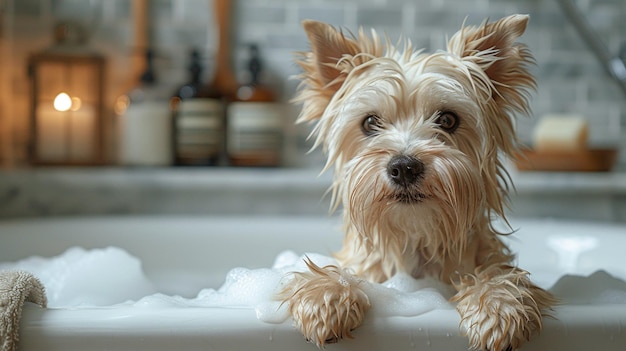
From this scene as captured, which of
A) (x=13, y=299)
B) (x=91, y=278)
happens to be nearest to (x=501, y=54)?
(x=13, y=299)

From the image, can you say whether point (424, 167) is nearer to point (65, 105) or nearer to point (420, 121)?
point (420, 121)

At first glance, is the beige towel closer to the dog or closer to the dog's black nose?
the dog

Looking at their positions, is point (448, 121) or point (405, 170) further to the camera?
point (448, 121)

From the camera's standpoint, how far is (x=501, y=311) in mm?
760

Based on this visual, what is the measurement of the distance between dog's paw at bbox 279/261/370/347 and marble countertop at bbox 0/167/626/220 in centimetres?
107

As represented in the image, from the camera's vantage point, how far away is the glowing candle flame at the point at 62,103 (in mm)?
1936

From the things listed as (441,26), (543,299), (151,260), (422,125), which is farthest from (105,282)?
(441,26)

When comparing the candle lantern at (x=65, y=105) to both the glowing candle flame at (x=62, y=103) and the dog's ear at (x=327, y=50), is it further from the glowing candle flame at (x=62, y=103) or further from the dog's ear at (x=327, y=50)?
the dog's ear at (x=327, y=50)

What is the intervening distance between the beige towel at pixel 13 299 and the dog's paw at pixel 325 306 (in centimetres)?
27

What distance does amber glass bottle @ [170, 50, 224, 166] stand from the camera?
6.27ft

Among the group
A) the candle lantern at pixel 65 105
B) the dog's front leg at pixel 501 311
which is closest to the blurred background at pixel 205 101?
the candle lantern at pixel 65 105

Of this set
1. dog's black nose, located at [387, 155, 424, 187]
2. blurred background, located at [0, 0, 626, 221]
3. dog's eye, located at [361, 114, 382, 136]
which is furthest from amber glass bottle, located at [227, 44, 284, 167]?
dog's black nose, located at [387, 155, 424, 187]

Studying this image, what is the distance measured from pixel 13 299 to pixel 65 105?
132cm

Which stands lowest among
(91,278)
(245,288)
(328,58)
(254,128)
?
(91,278)
